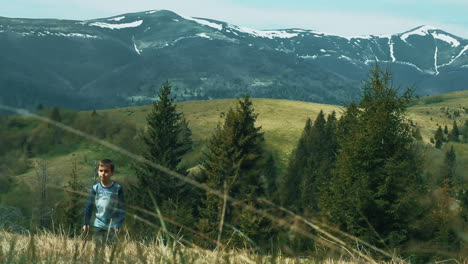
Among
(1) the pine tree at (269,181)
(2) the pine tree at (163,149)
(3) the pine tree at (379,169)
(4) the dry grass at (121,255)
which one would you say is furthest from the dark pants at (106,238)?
(2) the pine tree at (163,149)

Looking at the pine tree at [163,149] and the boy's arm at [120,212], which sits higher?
the boy's arm at [120,212]

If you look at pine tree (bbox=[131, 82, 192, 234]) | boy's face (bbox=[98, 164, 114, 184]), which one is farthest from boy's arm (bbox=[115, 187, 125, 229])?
pine tree (bbox=[131, 82, 192, 234])

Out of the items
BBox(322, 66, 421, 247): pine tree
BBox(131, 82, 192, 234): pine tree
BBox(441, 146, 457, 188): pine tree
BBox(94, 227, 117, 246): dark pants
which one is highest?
BBox(94, 227, 117, 246): dark pants

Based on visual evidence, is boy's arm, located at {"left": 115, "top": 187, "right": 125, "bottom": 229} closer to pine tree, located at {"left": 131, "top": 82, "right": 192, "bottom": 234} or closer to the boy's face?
the boy's face

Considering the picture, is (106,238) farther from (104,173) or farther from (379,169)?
(379,169)

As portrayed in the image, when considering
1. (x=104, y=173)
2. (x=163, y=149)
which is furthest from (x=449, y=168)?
(x=104, y=173)

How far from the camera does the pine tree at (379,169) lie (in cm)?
3203

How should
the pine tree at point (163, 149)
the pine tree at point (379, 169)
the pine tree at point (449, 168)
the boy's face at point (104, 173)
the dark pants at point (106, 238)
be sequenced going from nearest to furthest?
the dark pants at point (106, 238) → the boy's face at point (104, 173) → the pine tree at point (379, 169) → the pine tree at point (163, 149) → the pine tree at point (449, 168)

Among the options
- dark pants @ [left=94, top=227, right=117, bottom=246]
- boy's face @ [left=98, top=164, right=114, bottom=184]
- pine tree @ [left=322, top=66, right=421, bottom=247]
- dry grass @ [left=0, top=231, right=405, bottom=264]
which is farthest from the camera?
pine tree @ [left=322, top=66, right=421, bottom=247]

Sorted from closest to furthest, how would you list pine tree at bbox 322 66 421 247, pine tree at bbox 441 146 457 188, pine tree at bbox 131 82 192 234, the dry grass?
the dry grass < pine tree at bbox 322 66 421 247 < pine tree at bbox 131 82 192 234 < pine tree at bbox 441 146 457 188

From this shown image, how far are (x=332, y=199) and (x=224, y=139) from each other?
18.1 meters

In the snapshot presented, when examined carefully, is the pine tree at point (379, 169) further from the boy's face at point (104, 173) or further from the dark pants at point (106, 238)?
the dark pants at point (106, 238)

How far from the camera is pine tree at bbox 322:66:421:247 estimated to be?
32.0 metres

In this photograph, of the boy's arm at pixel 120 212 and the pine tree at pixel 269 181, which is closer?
the boy's arm at pixel 120 212
